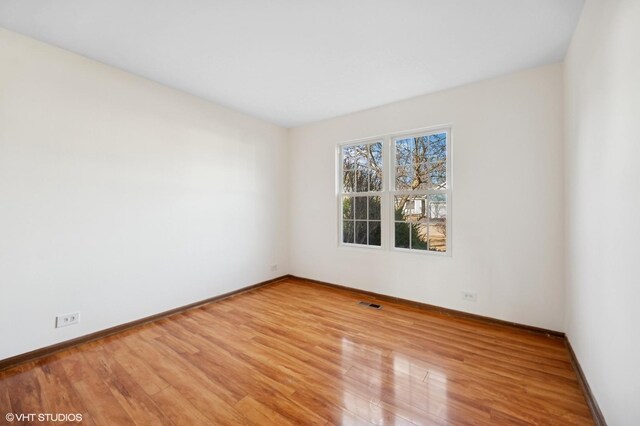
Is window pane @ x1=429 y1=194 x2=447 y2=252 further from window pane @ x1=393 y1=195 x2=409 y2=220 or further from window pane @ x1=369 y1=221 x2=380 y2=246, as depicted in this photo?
window pane @ x1=369 y1=221 x2=380 y2=246

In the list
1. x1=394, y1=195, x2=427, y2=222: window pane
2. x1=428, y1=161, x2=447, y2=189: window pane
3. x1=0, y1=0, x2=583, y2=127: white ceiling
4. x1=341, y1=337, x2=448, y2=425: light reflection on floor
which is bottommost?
x1=341, y1=337, x2=448, y2=425: light reflection on floor

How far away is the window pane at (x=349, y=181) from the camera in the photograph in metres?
4.10

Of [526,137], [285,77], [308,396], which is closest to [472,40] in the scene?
[526,137]

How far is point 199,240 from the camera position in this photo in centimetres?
340

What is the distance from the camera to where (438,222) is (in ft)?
10.7

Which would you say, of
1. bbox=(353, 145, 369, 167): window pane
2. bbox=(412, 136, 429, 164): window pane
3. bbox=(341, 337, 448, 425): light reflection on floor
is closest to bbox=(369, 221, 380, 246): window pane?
bbox=(353, 145, 369, 167): window pane

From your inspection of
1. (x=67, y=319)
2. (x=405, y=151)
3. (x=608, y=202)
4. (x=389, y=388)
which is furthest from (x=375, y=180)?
(x=67, y=319)

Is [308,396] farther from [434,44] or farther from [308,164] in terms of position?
[308,164]

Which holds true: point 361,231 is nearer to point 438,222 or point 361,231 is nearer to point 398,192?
point 398,192

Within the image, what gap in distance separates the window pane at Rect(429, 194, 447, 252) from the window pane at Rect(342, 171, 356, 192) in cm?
122

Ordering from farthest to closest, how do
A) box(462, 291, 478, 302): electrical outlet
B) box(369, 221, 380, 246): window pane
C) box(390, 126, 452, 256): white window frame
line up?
box(369, 221, 380, 246): window pane, box(390, 126, 452, 256): white window frame, box(462, 291, 478, 302): electrical outlet

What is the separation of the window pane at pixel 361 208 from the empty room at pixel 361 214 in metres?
0.04

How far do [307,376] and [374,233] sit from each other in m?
2.33

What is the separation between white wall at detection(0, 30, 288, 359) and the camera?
6.95ft
